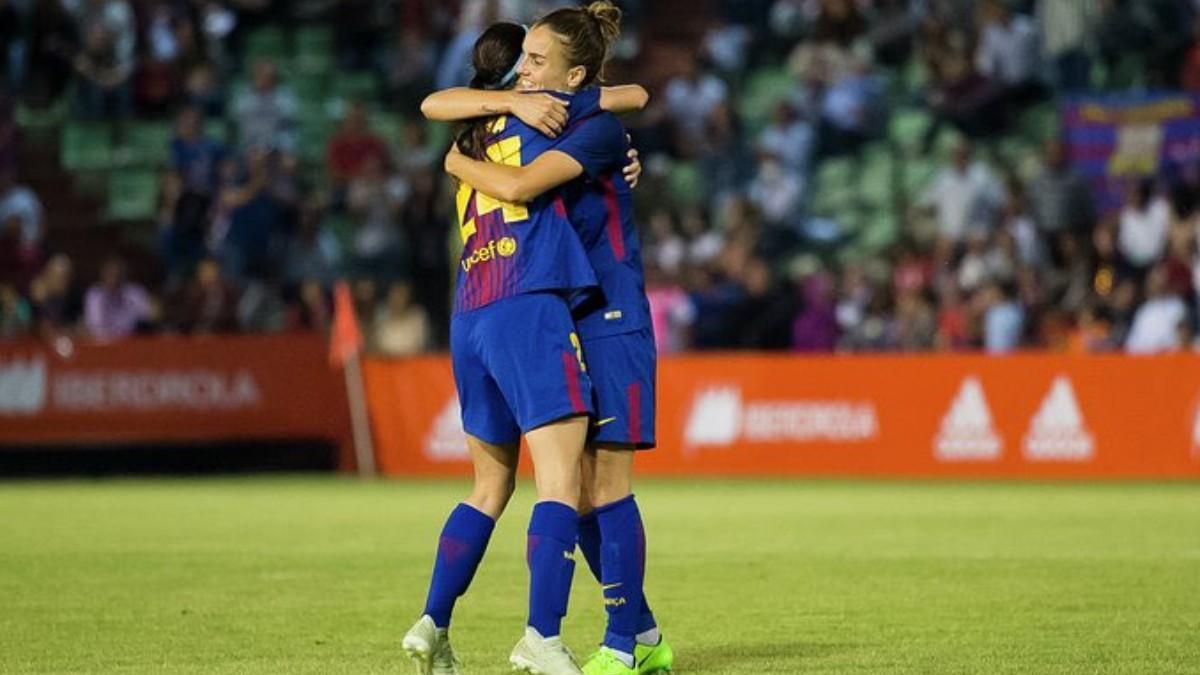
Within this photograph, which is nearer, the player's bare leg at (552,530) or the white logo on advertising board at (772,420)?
the player's bare leg at (552,530)

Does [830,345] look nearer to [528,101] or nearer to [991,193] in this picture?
[991,193]

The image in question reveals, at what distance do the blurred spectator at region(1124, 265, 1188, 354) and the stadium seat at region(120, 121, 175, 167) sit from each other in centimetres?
1113

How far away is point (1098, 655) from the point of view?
814 cm

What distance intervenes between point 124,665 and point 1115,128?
58.4 feet

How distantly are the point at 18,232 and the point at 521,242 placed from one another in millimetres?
17334

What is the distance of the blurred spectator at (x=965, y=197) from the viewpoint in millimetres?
23578

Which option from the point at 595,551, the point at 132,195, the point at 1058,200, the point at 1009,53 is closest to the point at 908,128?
the point at 1009,53

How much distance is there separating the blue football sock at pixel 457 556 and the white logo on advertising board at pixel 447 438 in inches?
523

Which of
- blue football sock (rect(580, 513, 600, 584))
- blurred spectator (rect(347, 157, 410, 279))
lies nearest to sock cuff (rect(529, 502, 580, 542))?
blue football sock (rect(580, 513, 600, 584))

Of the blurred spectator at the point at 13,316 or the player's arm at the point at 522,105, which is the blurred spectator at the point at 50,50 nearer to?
the blurred spectator at the point at 13,316

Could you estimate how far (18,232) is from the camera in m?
23.9

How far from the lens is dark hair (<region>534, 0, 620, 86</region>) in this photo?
7516mm

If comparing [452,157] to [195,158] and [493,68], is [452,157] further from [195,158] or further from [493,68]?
[195,158]

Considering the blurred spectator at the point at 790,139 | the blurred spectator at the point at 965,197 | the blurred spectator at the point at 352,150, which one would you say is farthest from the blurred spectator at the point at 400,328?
the blurred spectator at the point at 965,197
